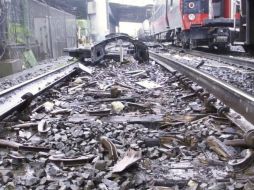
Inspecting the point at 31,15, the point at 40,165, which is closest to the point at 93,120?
the point at 40,165


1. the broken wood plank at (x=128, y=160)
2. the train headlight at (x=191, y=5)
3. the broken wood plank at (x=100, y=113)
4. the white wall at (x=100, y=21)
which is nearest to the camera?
the broken wood plank at (x=128, y=160)

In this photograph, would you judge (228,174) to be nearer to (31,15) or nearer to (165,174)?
(165,174)

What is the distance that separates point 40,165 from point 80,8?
4553cm

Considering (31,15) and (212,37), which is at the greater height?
(31,15)

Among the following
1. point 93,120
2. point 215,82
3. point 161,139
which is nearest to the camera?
point 161,139

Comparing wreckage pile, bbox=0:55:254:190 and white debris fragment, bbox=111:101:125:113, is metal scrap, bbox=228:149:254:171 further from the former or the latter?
white debris fragment, bbox=111:101:125:113

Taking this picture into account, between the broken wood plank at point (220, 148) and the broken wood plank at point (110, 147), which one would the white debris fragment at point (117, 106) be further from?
A: the broken wood plank at point (220, 148)

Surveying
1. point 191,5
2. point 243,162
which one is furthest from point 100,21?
point 243,162

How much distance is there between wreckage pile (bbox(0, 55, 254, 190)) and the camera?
2.62 metres

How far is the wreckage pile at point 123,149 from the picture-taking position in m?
2.62

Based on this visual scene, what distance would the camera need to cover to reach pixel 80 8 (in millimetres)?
46938

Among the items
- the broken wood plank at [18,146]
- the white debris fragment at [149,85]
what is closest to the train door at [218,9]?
the white debris fragment at [149,85]

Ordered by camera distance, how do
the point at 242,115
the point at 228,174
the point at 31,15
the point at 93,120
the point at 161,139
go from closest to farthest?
1. the point at 228,174
2. the point at 161,139
3. the point at 242,115
4. the point at 93,120
5. the point at 31,15

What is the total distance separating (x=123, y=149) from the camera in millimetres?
3285
